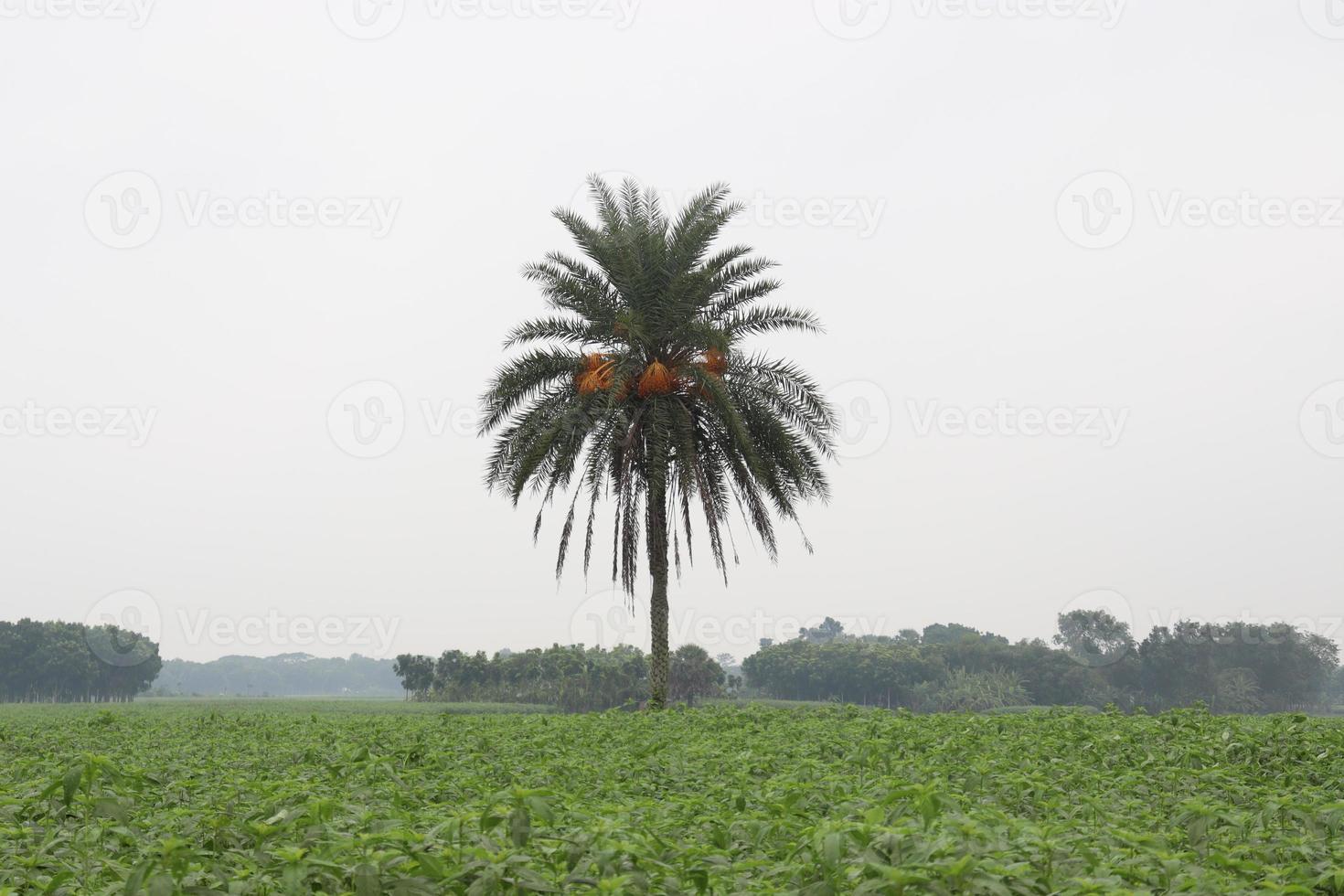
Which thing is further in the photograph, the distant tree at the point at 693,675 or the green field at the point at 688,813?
the distant tree at the point at 693,675

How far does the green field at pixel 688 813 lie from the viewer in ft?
13.5

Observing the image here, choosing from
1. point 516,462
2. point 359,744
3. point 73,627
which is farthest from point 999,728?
point 73,627

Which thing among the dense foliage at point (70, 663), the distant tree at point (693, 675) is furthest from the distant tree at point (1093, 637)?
the dense foliage at point (70, 663)

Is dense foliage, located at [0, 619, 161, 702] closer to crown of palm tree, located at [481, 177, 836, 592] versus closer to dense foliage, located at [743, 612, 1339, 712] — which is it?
dense foliage, located at [743, 612, 1339, 712]

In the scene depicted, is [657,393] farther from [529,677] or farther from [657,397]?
[529,677]

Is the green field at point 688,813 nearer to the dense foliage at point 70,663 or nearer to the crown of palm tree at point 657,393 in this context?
the crown of palm tree at point 657,393

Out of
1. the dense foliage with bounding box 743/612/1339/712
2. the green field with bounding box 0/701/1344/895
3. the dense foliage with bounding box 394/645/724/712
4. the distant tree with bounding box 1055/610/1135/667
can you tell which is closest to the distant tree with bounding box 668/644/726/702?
the dense foliage with bounding box 394/645/724/712

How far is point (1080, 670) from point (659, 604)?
72.2m

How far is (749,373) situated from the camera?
23.7 meters

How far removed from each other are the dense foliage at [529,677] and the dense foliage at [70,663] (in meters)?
34.7

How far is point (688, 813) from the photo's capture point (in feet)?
20.2

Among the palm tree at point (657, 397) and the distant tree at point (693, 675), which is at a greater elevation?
the palm tree at point (657, 397)

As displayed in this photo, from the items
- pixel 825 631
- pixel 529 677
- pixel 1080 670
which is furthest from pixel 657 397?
pixel 825 631

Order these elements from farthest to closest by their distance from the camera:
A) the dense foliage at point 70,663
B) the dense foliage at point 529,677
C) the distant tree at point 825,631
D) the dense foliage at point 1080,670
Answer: the distant tree at point 825,631, the dense foliage at point 70,663, the dense foliage at point 1080,670, the dense foliage at point 529,677
